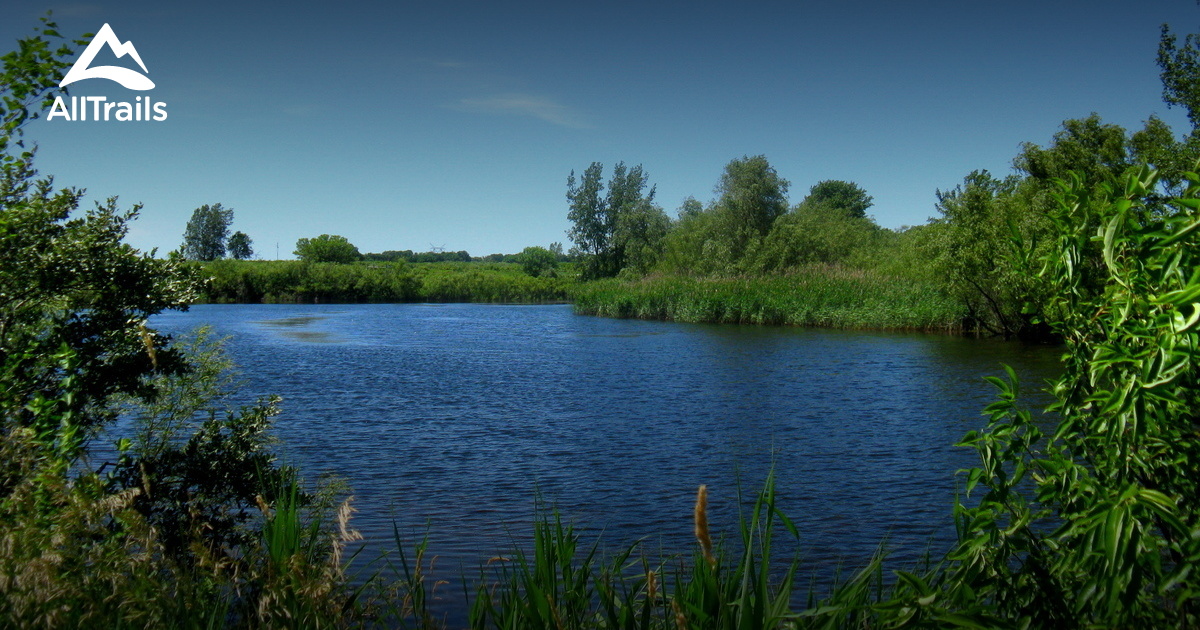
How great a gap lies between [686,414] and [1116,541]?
1316cm

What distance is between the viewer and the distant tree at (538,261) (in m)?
104

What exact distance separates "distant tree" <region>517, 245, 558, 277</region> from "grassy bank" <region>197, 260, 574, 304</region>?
41.6ft

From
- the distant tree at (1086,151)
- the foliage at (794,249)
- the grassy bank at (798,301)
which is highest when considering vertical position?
the distant tree at (1086,151)

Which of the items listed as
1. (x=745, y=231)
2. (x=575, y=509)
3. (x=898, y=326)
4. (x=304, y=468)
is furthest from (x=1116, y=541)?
(x=745, y=231)

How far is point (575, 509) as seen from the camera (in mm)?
9352

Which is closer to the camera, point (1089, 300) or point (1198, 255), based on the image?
point (1198, 255)

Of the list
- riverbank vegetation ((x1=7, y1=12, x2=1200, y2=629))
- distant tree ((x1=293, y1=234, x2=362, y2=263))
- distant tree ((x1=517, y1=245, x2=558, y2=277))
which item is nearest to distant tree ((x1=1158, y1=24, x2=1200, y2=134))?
riverbank vegetation ((x1=7, y1=12, x2=1200, y2=629))

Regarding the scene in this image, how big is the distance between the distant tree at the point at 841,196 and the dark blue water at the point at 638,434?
82882 millimetres

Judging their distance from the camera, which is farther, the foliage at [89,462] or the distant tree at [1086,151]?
the distant tree at [1086,151]

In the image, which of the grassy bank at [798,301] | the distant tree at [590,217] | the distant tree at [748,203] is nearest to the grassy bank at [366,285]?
the distant tree at [590,217]

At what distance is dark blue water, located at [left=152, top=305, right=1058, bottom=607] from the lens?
8.82 metres

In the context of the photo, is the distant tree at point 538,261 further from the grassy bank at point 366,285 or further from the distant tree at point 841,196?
the distant tree at point 841,196

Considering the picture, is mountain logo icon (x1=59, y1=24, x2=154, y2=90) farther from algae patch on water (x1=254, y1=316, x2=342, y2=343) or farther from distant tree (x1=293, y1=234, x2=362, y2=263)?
distant tree (x1=293, y1=234, x2=362, y2=263)

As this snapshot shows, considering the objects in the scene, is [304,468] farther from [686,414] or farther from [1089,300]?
[1089,300]
